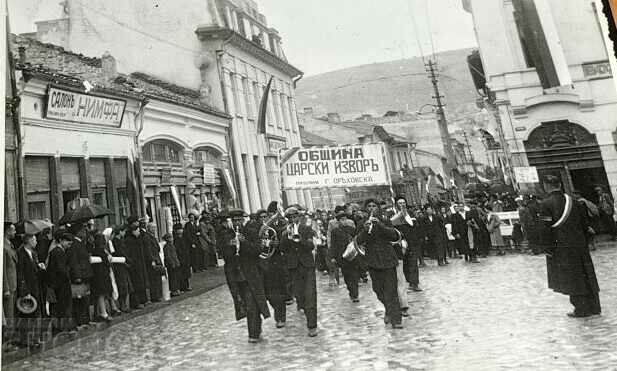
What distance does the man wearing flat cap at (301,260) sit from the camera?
14.8 feet

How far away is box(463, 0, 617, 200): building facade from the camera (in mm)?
3865

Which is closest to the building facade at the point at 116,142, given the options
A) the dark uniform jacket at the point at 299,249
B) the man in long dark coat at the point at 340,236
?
the dark uniform jacket at the point at 299,249

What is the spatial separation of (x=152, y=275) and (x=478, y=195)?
6611 mm

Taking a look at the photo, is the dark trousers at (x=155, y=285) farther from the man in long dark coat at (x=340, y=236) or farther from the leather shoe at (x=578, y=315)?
the leather shoe at (x=578, y=315)

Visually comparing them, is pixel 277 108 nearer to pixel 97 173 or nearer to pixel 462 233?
pixel 97 173

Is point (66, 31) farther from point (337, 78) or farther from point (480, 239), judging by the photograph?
point (480, 239)

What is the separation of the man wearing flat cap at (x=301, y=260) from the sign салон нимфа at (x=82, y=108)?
3.48 m

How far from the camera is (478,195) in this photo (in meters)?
9.60

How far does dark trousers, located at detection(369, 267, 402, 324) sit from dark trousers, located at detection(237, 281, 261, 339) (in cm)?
117

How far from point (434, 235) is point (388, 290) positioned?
15.7 ft

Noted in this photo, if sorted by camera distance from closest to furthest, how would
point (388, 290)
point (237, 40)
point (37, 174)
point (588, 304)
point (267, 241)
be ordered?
point (588, 304) < point (388, 290) < point (267, 241) < point (37, 174) < point (237, 40)

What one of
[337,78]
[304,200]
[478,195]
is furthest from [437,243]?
[337,78]

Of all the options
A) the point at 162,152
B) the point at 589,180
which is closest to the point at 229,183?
the point at 162,152

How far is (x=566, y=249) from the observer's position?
3.75 m
